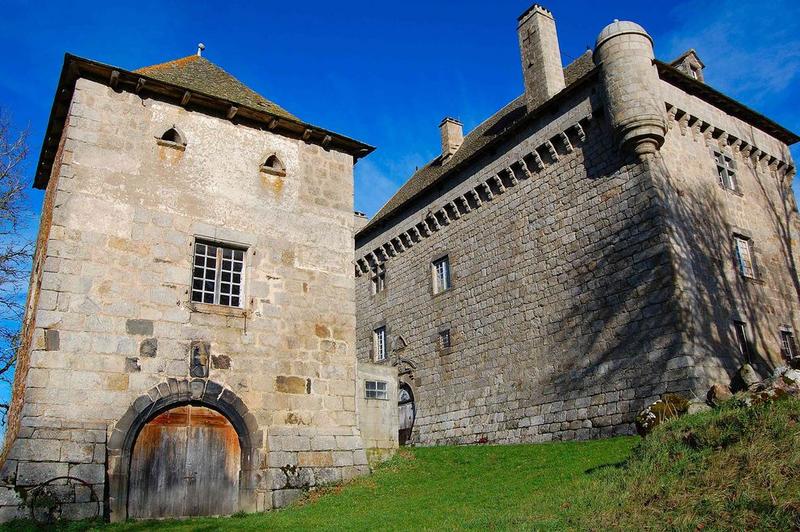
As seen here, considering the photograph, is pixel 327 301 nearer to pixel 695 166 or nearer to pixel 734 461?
pixel 734 461

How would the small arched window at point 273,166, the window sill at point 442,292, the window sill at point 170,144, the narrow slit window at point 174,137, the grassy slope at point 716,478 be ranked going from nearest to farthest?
the grassy slope at point 716,478, the window sill at point 170,144, the narrow slit window at point 174,137, the small arched window at point 273,166, the window sill at point 442,292

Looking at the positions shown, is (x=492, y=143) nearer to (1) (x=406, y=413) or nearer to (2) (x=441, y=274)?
(2) (x=441, y=274)

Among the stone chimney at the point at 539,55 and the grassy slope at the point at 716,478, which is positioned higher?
the stone chimney at the point at 539,55

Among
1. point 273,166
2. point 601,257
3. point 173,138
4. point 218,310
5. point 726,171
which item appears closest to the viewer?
point 218,310

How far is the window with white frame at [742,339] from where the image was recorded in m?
14.0

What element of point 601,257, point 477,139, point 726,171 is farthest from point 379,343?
point 726,171

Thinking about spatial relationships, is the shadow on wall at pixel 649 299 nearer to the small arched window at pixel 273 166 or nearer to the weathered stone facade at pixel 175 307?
the weathered stone facade at pixel 175 307

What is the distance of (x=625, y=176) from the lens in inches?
574

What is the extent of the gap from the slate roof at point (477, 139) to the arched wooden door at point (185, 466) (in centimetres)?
1198

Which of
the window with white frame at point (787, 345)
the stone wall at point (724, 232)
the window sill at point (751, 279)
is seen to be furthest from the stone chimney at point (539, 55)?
the window with white frame at point (787, 345)

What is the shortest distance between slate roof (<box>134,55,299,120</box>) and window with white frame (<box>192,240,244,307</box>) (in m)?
3.10

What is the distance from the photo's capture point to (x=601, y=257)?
48.6 feet

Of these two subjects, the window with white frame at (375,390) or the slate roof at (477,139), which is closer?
the window with white frame at (375,390)

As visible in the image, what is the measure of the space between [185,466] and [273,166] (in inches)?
245
